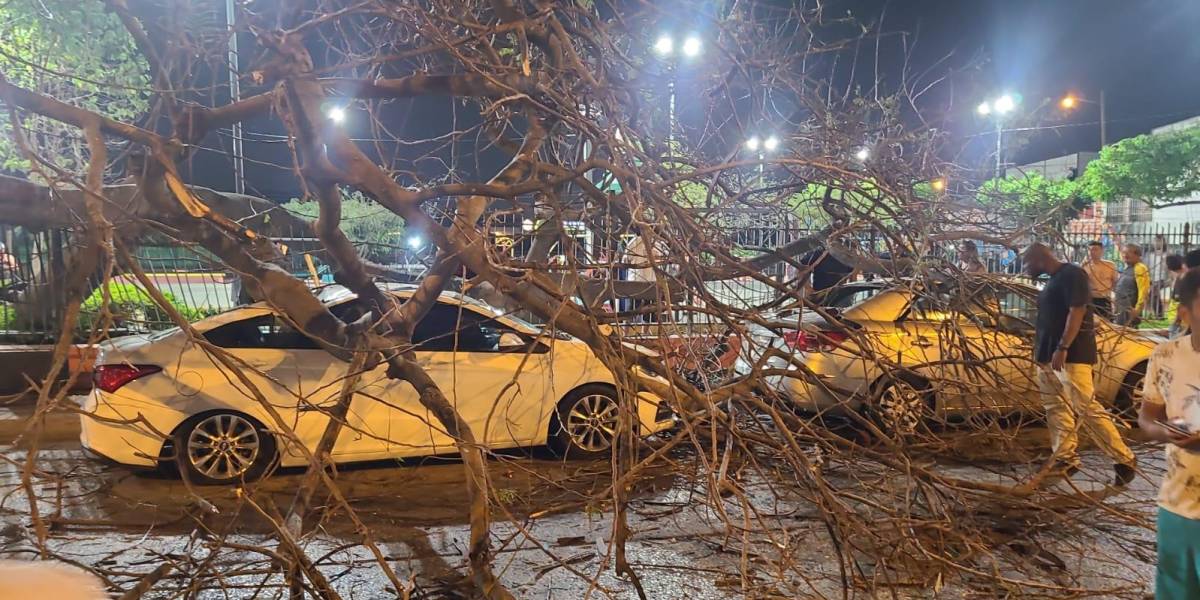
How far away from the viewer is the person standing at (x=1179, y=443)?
103 inches

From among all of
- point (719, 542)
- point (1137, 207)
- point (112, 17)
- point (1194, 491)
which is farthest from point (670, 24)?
point (1137, 207)

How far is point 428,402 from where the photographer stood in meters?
3.72

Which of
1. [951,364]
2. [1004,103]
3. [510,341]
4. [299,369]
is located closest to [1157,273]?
[1004,103]

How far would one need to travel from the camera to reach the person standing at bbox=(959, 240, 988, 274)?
4492mm

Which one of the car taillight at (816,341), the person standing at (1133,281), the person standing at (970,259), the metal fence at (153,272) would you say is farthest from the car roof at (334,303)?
the person standing at (1133,281)

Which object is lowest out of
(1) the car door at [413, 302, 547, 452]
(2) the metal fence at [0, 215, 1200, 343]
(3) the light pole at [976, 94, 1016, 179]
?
(1) the car door at [413, 302, 547, 452]

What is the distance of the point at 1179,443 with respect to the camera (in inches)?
102

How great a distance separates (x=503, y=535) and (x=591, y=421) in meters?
1.73

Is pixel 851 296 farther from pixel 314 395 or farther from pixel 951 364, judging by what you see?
pixel 314 395

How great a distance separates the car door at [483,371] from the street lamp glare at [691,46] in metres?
2.49

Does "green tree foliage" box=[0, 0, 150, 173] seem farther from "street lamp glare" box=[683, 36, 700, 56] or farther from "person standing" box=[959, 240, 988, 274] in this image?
"person standing" box=[959, 240, 988, 274]

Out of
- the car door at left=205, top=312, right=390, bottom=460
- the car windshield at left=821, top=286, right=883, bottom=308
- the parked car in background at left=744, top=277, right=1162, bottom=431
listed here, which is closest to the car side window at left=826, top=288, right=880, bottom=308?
the car windshield at left=821, top=286, right=883, bottom=308

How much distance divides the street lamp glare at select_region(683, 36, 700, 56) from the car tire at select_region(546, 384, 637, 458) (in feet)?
9.20

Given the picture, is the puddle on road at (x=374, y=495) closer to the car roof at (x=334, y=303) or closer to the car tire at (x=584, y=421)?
the car tire at (x=584, y=421)
